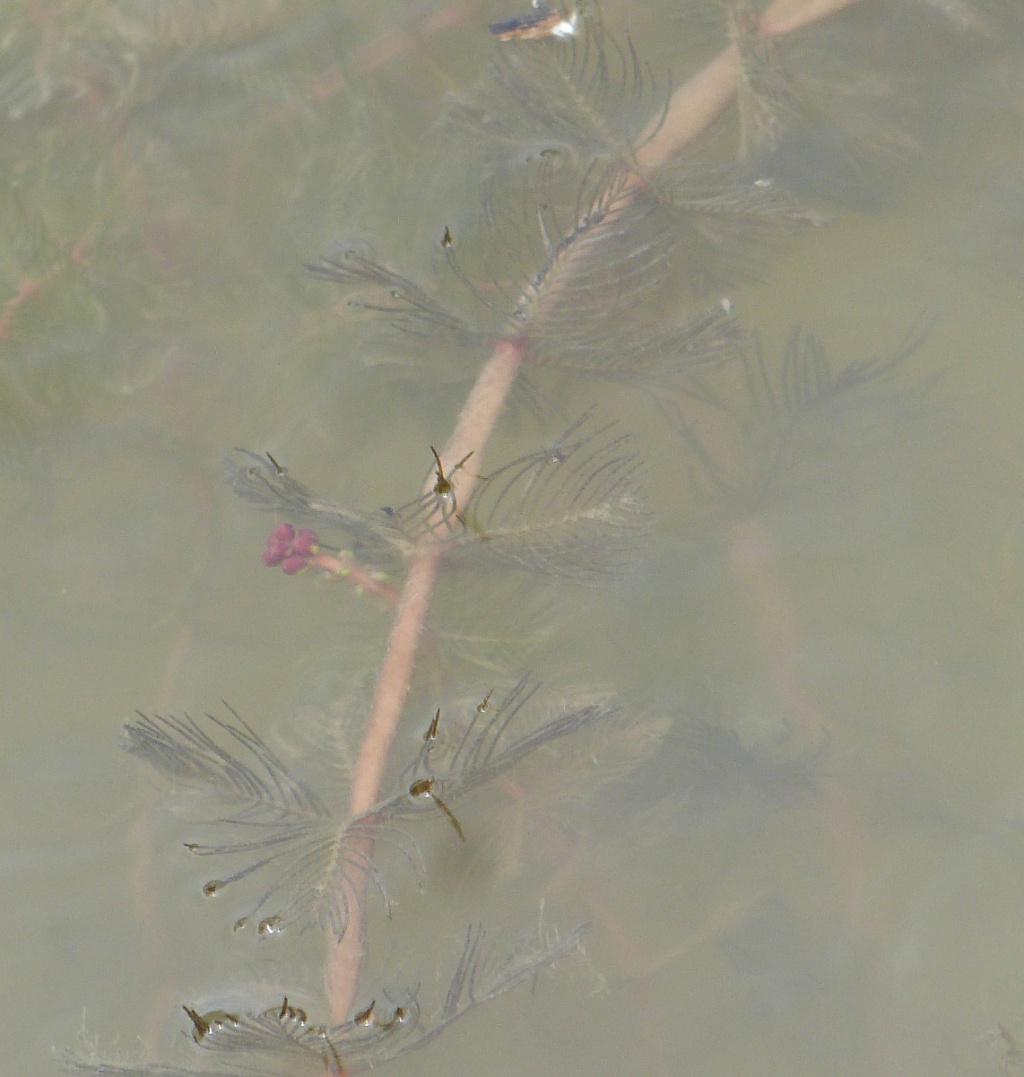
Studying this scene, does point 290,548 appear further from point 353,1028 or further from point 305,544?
point 353,1028

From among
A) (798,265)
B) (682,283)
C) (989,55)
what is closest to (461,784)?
(682,283)

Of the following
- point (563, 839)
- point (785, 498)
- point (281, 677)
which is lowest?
point (563, 839)

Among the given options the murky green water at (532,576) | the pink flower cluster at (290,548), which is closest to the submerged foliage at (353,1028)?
the murky green water at (532,576)

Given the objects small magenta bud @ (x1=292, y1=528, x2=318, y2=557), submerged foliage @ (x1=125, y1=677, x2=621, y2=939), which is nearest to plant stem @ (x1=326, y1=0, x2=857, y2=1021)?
submerged foliage @ (x1=125, y1=677, x2=621, y2=939)

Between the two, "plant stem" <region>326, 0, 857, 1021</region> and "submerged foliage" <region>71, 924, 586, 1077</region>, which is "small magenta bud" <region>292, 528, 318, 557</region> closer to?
"plant stem" <region>326, 0, 857, 1021</region>

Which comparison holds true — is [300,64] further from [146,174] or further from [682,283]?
[682,283]

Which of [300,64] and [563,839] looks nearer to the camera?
[563,839]

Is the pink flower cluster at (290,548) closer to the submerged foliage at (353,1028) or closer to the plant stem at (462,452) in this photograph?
the plant stem at (462,452)

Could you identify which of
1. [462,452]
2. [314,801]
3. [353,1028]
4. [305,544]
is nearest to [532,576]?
[462,452]

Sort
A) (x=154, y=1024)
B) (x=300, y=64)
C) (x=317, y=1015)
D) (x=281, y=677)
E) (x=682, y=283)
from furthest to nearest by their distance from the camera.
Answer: (x=300, y=64)
(x=682, y=283)
(x=281, y=677)
(x=154, y=1024)
(x=317, y=1015)
